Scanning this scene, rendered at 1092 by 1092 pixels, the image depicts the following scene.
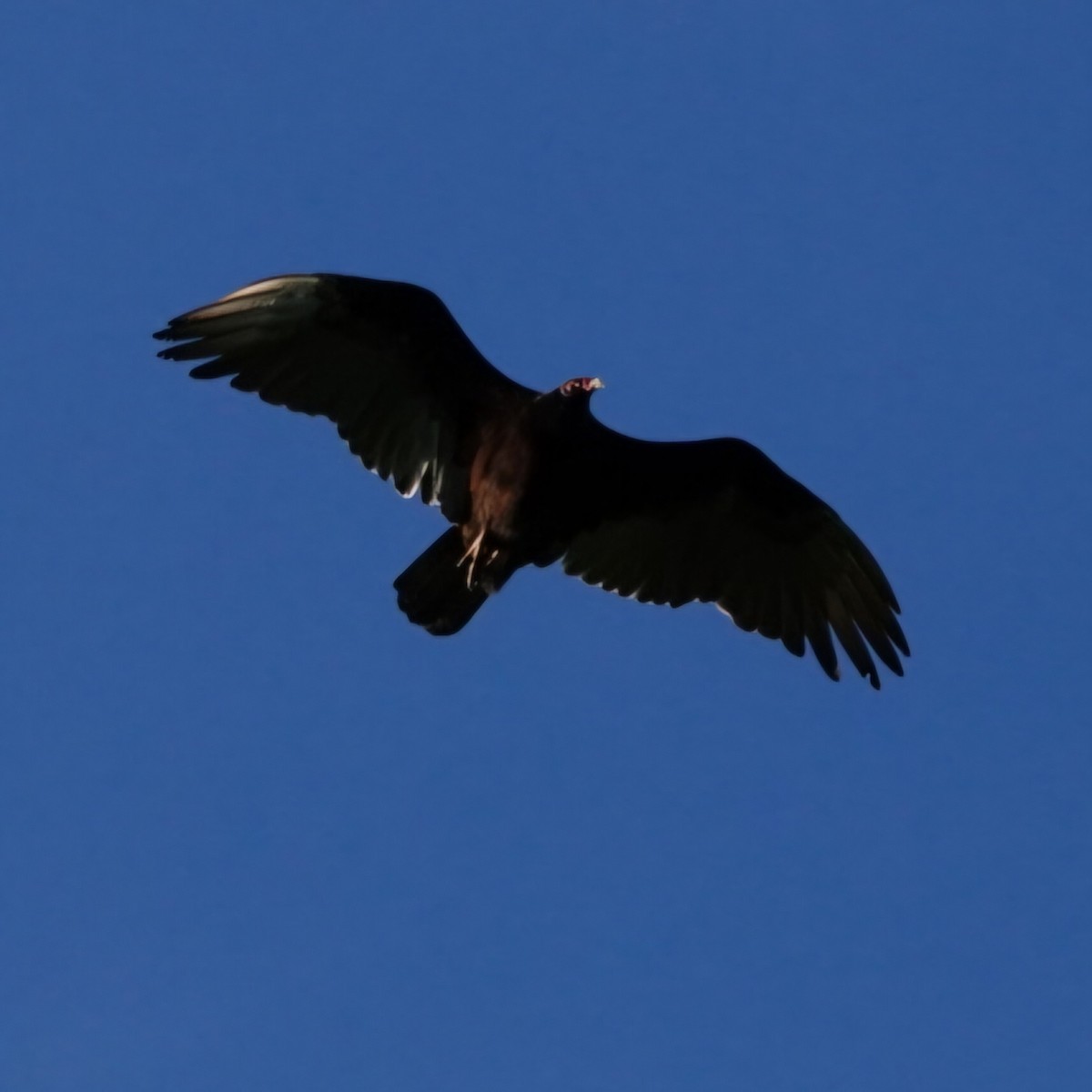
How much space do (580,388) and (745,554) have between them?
5.85ft

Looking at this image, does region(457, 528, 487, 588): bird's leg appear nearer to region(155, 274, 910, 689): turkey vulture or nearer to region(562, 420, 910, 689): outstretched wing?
region(155, 274, 910, 689): turkey vulture

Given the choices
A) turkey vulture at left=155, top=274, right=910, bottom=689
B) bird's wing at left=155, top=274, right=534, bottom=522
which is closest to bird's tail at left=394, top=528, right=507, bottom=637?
turkey vulture at left=155, top=274, right=910, bottom=689

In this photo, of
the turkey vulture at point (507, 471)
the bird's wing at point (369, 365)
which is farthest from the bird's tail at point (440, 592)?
the bird's wing at point (369, 365)

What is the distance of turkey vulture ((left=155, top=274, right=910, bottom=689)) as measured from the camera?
10.2 m

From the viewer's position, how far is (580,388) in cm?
1002

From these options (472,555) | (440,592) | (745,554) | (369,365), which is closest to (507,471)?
(472,555)

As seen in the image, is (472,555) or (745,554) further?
(745,554)

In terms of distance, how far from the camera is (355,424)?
34.6 feet

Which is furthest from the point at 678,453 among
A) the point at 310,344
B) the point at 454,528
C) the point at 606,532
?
the point at 310,344

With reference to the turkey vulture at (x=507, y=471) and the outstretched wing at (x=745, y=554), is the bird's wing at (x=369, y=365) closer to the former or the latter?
the turkey vulture at (x=507, y=471)

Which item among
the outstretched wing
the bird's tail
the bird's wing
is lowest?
the bird's tail

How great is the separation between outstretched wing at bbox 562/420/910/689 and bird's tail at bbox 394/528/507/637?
869mm

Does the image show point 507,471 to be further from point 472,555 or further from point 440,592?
point 440,592

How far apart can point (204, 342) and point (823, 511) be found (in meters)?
3.53
